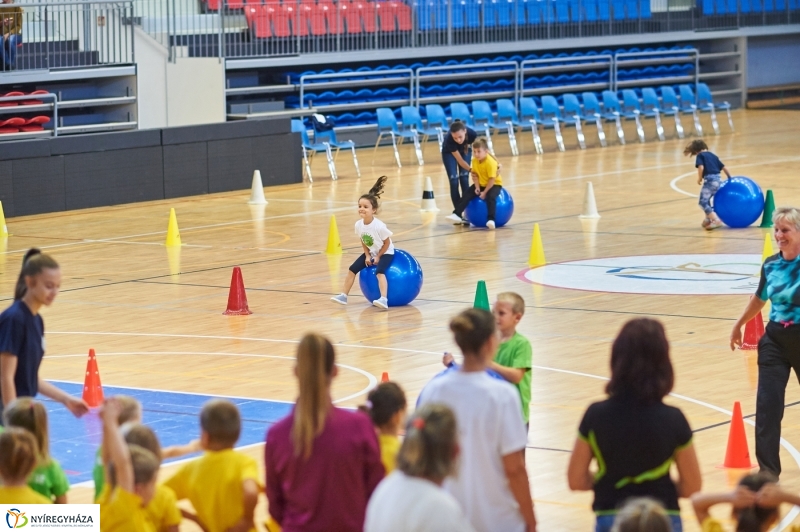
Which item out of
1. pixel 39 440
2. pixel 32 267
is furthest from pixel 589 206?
pixel 39 440

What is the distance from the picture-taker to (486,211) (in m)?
21.1

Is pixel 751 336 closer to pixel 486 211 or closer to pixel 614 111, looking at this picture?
pixel 486 211

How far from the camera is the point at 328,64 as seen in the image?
3597cm

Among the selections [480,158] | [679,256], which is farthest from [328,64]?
[679,256]

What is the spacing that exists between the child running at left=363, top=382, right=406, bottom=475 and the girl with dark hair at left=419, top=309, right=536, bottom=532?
0.15 meters

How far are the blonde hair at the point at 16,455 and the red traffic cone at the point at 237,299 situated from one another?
29.8 feet

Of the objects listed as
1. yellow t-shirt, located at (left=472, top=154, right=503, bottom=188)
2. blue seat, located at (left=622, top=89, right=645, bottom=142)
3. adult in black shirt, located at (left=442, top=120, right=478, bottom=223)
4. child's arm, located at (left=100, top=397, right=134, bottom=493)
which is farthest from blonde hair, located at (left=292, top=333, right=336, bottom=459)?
blue seat, located at (left=622, top=89, right=645, bottom=142)

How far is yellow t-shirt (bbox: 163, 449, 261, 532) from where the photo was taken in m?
5.80

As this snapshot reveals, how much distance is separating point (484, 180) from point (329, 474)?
51.3 feet

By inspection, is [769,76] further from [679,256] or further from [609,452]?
[609,452]

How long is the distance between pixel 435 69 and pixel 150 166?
1286 cm

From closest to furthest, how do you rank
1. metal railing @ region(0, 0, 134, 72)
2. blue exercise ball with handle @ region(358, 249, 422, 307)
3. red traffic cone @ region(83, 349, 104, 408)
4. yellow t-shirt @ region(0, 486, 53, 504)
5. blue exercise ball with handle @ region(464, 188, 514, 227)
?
yellow t-shirt @ region(0, 486, 53, 504) < red traffic cone @ region(83, 349, 104, 408) < blue exercise ball with handle @ region(358, 249, 422, 307) < blue exercise ball with handle @ region(464, 188, 514, 227) < metal railing @ region(0, 0, 134, 72)

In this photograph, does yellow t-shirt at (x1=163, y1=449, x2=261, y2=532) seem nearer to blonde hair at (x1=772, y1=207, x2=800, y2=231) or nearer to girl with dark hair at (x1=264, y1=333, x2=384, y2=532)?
girl with dark hair at (x1=264, y1=333, x2=384, y2=532)

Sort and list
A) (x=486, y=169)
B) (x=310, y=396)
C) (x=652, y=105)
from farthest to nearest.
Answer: (x=652, y=105) < (x=486, y=169) < (x=310, y=396)
